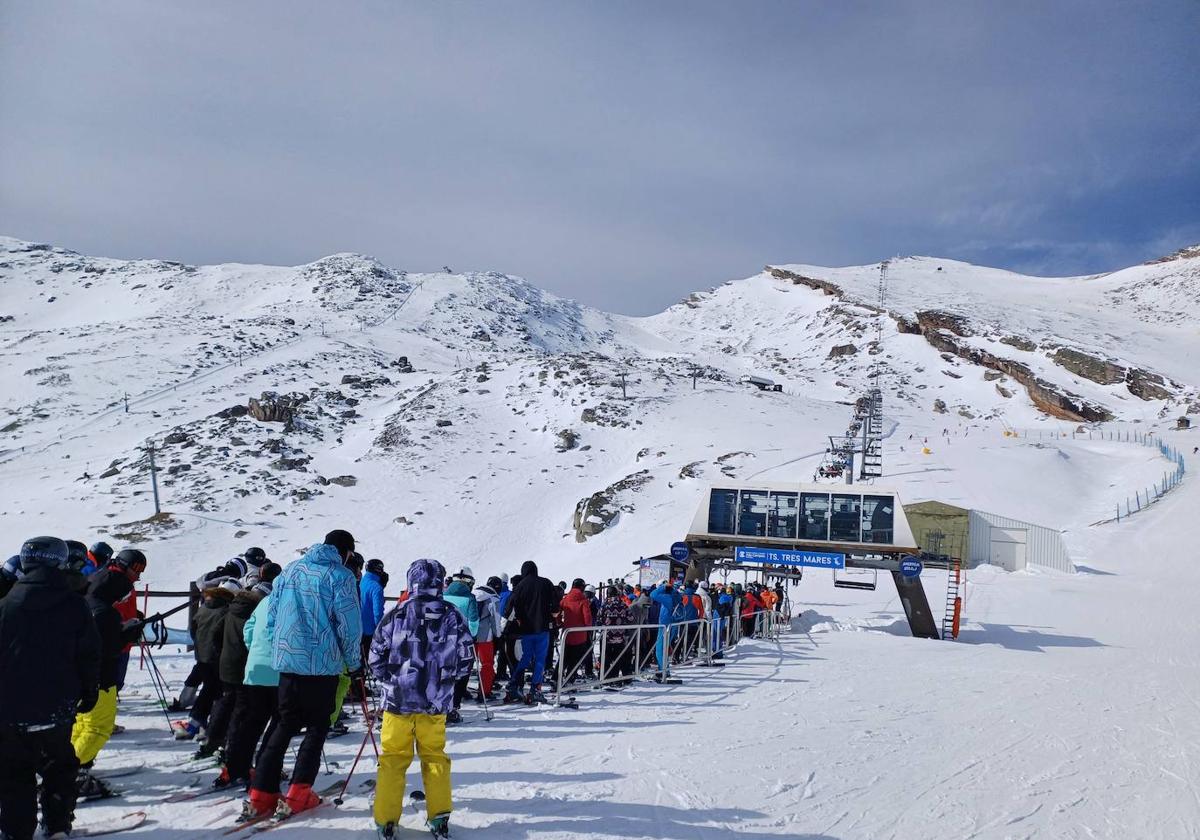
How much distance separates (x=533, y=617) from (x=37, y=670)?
5834mm

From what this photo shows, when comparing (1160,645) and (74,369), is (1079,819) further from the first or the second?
(74,369)

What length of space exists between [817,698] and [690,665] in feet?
12.0

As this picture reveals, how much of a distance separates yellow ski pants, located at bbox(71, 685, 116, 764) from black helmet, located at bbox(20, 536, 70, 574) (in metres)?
1.95

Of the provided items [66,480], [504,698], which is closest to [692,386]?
[66,480]

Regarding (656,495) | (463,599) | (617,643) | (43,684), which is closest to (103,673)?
(43,684)

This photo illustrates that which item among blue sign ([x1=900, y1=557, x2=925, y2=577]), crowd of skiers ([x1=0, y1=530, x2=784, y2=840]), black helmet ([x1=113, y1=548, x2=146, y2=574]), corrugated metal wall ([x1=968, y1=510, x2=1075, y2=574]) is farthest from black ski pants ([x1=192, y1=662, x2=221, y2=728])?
corrugated metal wall ([x1=968, y1=510, x2=1075, y2=574])

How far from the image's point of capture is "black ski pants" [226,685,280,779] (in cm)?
528

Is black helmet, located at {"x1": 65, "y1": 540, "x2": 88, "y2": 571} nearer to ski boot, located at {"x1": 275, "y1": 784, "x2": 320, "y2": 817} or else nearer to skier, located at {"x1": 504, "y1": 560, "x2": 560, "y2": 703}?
ski boot, located at {"x1": 275, "y1": 784, "x2": 320, "y2": 817}

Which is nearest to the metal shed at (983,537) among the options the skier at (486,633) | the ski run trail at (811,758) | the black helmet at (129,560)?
the ski run trail at (811,758)

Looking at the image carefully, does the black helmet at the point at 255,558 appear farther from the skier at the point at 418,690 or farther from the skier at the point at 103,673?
the skier at the point at 418,690

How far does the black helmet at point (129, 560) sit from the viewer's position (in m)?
5.82

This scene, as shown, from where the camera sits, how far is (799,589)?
30031 millimetres

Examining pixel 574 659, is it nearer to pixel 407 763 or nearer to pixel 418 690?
pixel 407 763

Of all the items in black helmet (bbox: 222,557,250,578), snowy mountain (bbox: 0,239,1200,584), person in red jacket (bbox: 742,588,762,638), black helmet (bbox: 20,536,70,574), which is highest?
snowy mountain (bbox: 0,239,1200,584)
